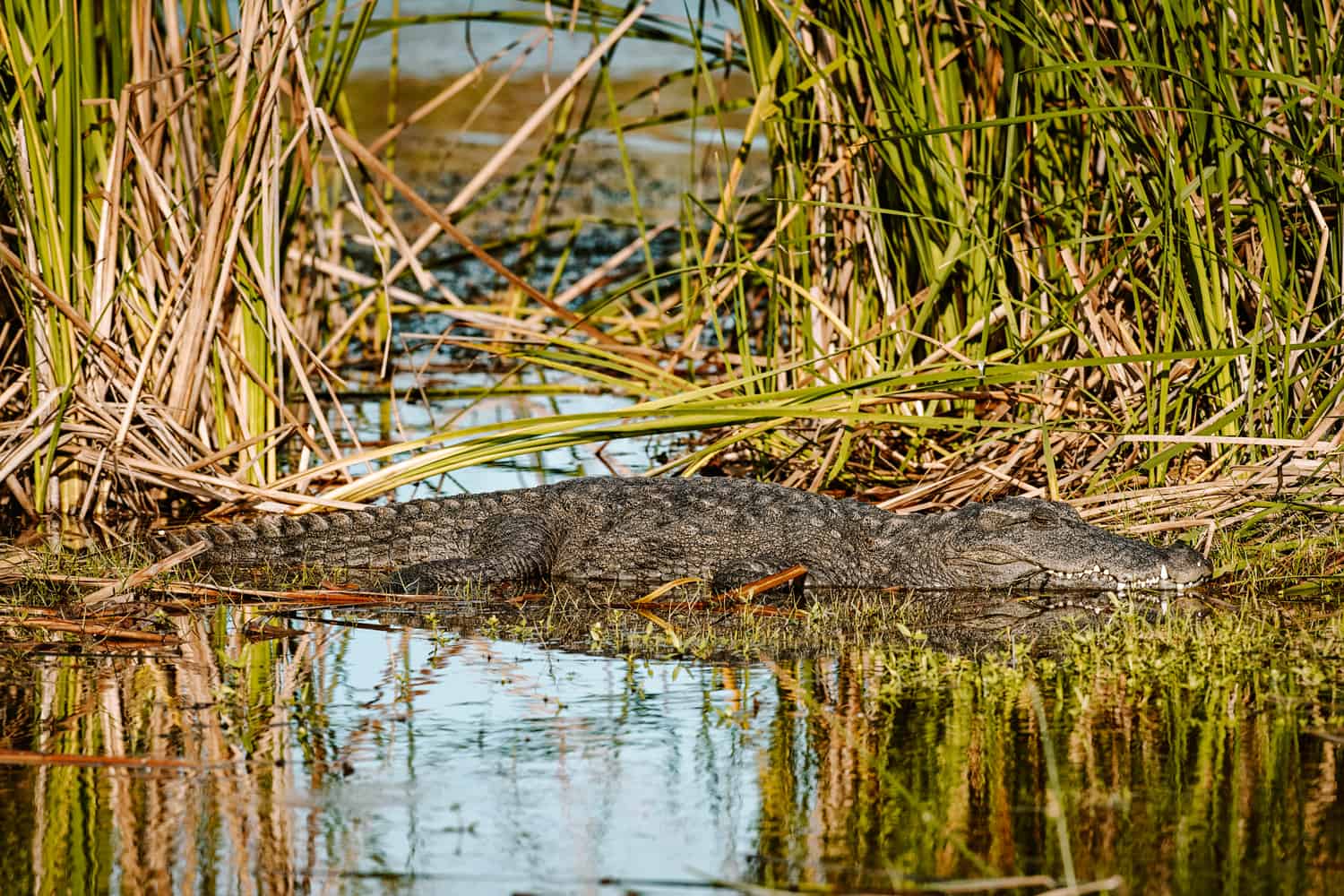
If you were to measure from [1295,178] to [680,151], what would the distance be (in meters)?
13.8

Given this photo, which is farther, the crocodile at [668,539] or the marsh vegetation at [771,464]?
the crocodile at [668,539]

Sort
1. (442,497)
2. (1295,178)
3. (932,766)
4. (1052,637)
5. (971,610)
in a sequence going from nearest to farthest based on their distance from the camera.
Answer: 1. (932,766)
2. (1052,637)
3. (971,610)
4. (1295,178)
5. (442,497)

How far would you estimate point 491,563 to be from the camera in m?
5.48

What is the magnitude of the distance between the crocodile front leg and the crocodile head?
1.49 metres

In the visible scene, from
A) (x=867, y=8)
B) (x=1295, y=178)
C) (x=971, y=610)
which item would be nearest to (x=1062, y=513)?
(x=971, y=610)

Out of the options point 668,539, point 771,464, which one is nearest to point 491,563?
point 668,539

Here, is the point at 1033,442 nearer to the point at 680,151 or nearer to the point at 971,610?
the point at 971,610

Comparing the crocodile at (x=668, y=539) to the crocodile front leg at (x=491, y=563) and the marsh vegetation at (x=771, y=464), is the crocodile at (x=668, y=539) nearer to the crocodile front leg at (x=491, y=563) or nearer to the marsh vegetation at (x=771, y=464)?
the crocodile front leg at (x=491, y=563)

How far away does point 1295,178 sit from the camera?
18.0ft

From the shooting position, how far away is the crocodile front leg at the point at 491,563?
5266 millimetres

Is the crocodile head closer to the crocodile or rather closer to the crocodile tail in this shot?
the crocodile

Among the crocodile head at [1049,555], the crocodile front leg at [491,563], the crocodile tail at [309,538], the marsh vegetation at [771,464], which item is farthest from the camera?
the crocodile tail at [309,538]

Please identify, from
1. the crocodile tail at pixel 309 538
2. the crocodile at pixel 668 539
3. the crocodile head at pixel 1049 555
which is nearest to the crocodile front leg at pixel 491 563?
the crocodile at pixel 668 539

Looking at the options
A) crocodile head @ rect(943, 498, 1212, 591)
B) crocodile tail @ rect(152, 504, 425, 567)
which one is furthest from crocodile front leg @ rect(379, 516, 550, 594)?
crocodile head @ rect(943, 498, 1212, 591)
